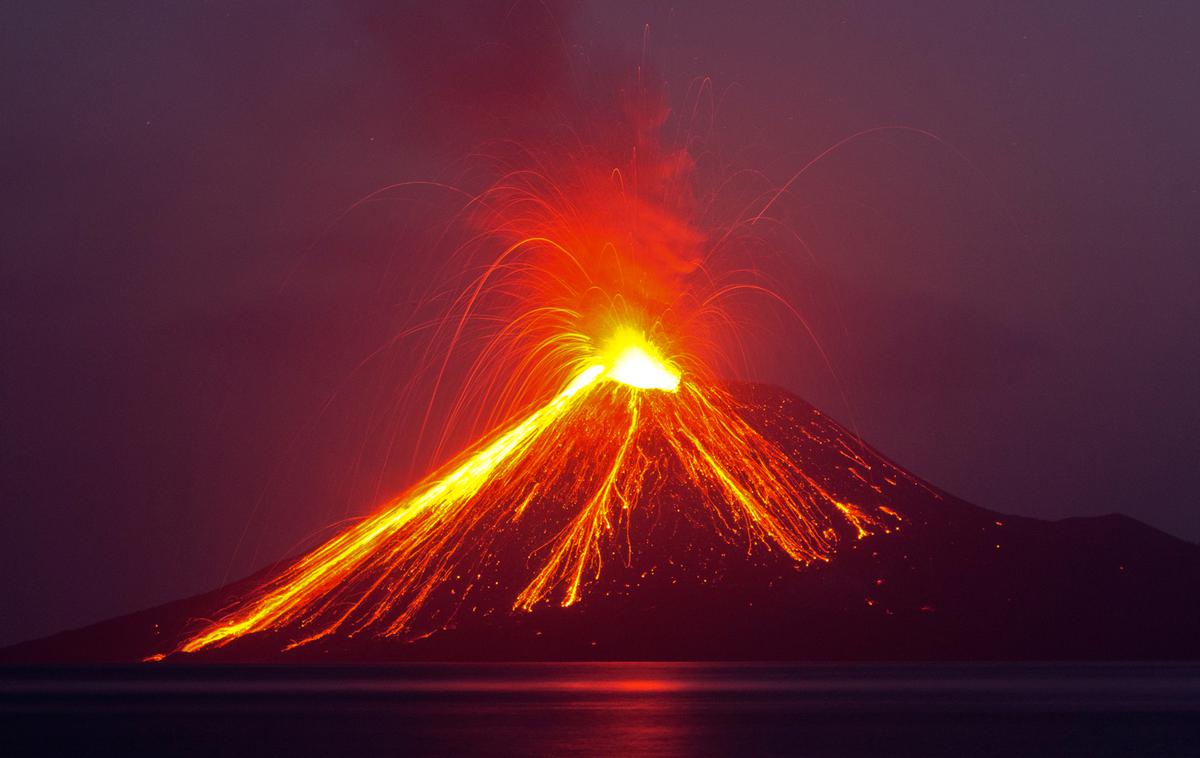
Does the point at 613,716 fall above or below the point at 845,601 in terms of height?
below

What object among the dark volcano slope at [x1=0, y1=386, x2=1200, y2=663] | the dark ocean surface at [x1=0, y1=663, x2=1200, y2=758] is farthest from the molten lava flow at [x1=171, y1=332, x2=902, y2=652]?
the dark ocean surface at [x1=0, y1=663, x2=1200, y2=758]

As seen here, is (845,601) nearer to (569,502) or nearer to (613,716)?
(569,502)

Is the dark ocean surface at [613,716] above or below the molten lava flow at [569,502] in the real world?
below

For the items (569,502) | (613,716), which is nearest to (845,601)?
(569,502)

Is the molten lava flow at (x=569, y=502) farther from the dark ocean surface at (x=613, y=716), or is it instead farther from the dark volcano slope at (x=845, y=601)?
the dark ocean surface at (x=613, y=716)

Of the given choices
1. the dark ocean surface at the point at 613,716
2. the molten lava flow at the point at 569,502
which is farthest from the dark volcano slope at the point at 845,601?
the dark ocean surface at the point at 613,716

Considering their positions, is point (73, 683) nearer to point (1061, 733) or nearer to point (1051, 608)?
point (1061, 733)
